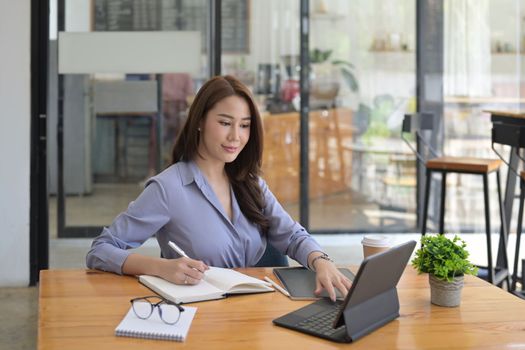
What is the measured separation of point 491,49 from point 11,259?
3.96m

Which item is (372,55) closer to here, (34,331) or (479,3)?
(479,3)

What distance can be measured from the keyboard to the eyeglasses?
0.28m

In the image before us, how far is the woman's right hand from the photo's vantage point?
7.27 ft

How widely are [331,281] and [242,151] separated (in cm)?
67

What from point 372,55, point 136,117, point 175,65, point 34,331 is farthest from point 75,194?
point 372,55

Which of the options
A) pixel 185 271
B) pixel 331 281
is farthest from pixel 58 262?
pixel 331 281

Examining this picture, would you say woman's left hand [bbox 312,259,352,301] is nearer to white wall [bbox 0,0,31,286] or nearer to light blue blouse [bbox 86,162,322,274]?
light blue blouse [bbox 86,162,322,274]

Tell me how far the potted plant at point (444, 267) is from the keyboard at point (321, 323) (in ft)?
0.96

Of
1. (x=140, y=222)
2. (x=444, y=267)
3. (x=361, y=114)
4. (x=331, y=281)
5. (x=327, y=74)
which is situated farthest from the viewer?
(x=361, y=114)

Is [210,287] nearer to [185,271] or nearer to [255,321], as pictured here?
[185,271]

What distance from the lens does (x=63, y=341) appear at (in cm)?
182

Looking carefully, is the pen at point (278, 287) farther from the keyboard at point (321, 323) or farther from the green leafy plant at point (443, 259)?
the green leafy plant at point (443, 259)

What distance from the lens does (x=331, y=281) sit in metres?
2.26

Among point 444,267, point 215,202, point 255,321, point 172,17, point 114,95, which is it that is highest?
point 172,17
